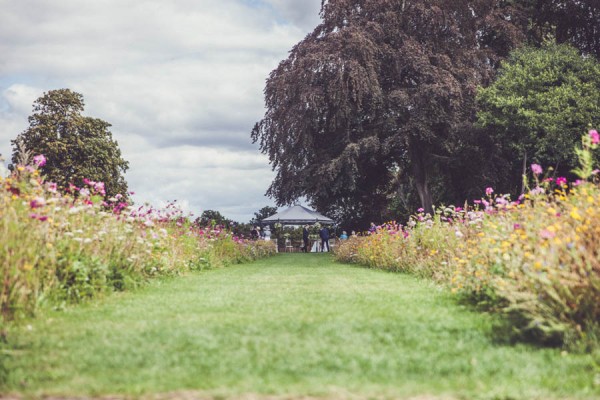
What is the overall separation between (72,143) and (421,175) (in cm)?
2088

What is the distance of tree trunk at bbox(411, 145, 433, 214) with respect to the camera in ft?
92.8

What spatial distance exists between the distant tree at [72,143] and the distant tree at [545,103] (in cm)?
2284

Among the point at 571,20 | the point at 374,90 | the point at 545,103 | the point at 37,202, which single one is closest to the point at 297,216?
the point at 374,90

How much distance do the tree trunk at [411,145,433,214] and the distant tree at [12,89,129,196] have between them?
1834cm

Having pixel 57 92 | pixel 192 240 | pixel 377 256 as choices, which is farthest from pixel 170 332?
pixel 57 92

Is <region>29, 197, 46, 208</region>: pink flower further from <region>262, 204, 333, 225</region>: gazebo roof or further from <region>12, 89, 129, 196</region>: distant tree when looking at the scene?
<region>12, 89, 129, 196</region>: distant tree

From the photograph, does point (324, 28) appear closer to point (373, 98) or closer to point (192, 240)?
point (373, 98)

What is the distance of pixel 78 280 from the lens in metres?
7.59

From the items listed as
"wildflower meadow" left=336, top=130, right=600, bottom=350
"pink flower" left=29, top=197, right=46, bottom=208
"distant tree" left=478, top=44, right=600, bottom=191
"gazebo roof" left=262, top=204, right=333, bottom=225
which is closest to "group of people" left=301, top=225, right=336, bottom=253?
"gazebo roof" left=262, top=204, right=333, bottom=225

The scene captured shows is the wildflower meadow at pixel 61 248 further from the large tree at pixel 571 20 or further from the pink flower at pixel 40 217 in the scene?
the large tree at pixel 571 20

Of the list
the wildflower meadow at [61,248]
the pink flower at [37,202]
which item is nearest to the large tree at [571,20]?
the wildflower meadow at [61,248]

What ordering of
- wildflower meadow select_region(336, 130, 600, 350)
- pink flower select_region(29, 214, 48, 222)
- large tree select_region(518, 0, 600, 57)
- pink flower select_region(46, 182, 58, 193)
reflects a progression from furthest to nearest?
large tree select_region(518, 0, 600, 57) → pink flower select_region(46, 182, 58, 193) → pink flower select_region(29, 214, 48, 222) → wildflower meadow select_region(336, 130, 600, 350)

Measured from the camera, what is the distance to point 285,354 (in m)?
4.71

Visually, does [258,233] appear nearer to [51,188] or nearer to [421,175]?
[421,175]
